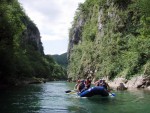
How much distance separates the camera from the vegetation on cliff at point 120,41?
43.9m

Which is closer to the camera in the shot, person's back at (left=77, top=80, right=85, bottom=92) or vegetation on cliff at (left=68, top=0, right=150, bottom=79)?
person's back at (left=77, top=80, right=85, bottom=92)

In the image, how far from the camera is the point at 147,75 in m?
39.2

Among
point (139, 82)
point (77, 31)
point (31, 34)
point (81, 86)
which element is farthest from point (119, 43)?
point (31, 34)

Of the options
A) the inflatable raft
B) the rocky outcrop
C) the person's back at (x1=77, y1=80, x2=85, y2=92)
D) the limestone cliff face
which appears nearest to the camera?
the inflatable raft

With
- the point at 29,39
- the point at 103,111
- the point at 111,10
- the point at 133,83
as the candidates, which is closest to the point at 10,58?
the point at 133,83

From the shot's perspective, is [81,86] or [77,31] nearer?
[81,86]

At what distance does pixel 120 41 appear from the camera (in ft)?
181

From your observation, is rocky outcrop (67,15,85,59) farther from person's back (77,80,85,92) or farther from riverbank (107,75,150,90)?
person's back (77,80,85,92)

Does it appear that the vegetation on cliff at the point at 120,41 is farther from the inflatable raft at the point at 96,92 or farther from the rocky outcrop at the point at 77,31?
the rocky outcrop at the point at 77,31

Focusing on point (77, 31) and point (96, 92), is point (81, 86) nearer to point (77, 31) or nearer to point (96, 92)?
point (96, 92)

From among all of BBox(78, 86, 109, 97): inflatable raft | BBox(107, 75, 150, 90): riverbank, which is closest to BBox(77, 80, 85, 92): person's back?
BBox(78, 86, 109, 97): inflatable raft

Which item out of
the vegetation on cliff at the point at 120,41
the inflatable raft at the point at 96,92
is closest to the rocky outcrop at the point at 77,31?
the vegetation on cliff at the point at 120,41

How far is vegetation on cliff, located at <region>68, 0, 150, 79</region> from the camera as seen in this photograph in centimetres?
4394

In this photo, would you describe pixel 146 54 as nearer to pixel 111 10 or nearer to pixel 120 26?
pixel 120 26
